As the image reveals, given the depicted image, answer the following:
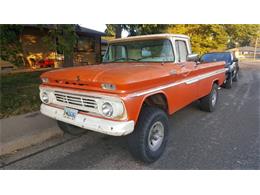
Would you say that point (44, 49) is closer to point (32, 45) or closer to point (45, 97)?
point (32, 45)

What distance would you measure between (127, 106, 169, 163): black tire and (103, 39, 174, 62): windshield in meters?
1.34

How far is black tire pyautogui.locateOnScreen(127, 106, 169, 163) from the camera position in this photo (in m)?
3.34

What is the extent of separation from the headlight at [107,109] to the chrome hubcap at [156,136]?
823 mm

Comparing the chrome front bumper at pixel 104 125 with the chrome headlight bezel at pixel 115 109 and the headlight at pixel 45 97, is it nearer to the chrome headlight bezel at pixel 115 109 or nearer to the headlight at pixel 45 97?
the chrome headlight bezel at pixel 115 109

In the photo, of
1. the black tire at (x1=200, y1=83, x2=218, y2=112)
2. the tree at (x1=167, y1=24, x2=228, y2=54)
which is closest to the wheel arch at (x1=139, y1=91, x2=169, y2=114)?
the black tire at (x1=200, y1=83, x2=218, y2=112)

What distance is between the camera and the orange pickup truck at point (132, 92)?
3051 mm

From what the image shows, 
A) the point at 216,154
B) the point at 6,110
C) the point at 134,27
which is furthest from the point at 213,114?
the point at 134,27

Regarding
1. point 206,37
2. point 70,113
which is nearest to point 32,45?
point 70,113

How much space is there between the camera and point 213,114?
6371mm

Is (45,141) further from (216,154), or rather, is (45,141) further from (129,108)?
(216,154)

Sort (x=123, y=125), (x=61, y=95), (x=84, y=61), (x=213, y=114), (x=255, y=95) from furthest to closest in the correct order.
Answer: (x=84, y=61), (x=255, y=95), (x=213, y=114), (x=61, y=95), (x=123, y=125)

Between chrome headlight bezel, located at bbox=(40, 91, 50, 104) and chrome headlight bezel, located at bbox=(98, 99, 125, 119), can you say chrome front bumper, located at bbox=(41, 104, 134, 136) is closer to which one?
chrome headlight bezel, located at bbox=(98, 99, 125, 119)

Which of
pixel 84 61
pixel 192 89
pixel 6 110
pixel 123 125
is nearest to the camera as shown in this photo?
pixel 123 125

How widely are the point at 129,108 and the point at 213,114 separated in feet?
13.4
